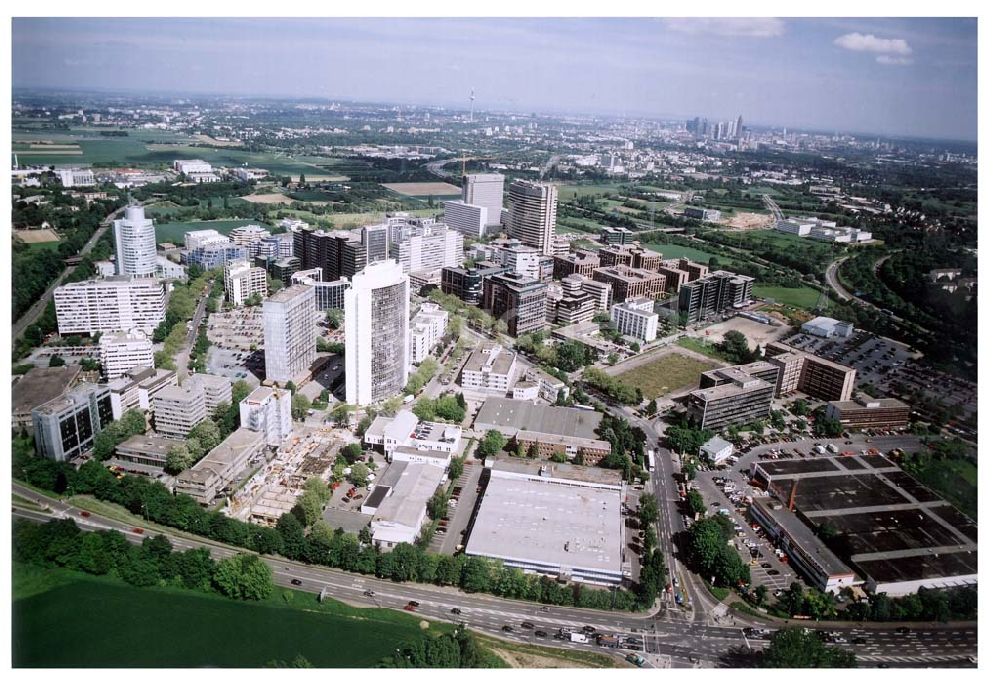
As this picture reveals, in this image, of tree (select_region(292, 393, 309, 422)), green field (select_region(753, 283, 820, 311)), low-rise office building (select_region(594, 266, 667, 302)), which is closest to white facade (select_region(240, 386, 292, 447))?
tree (select_region(292, 393, 309, 422))

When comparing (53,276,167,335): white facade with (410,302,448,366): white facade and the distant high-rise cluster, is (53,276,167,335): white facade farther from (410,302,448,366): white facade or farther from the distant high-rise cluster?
the distant high-rise cluster

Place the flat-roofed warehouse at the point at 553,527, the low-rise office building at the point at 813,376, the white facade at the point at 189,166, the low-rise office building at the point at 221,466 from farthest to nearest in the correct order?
the white facade at the point at 189,166 < the low-rise office building at the point at 813,376 < the low-rise office building at the point at 221,466 < the flat-roofed warehouse at the point at 553,527

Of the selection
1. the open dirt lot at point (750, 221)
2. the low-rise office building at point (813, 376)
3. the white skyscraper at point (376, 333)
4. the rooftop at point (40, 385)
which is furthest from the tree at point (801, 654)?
the open dirt lot at point (750, 221)

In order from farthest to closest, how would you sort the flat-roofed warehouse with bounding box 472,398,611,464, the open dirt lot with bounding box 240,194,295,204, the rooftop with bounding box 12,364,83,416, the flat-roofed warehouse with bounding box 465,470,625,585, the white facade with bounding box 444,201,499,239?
the open dirt lot with bounding box 240,194,295,204 < the white facade with bounding box 444,201,499,239 < the flat-roofed warehouse with bounding box 472,398,611,464 < the rooftop with bounding box 12,364,83,416 < the flat-roofed warehouse with bounding box 465,470,625,585

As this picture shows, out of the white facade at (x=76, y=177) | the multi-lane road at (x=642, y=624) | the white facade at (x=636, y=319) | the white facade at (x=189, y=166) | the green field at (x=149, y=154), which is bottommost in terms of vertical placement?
the multi-lane road at (x=642, y=624)

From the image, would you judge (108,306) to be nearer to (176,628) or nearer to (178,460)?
(178,460)

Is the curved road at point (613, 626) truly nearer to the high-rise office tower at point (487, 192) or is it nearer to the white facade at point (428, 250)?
the white facade at point (428, 250)

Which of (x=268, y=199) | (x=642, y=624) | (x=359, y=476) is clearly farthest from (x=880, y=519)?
(x=268, y=199)
